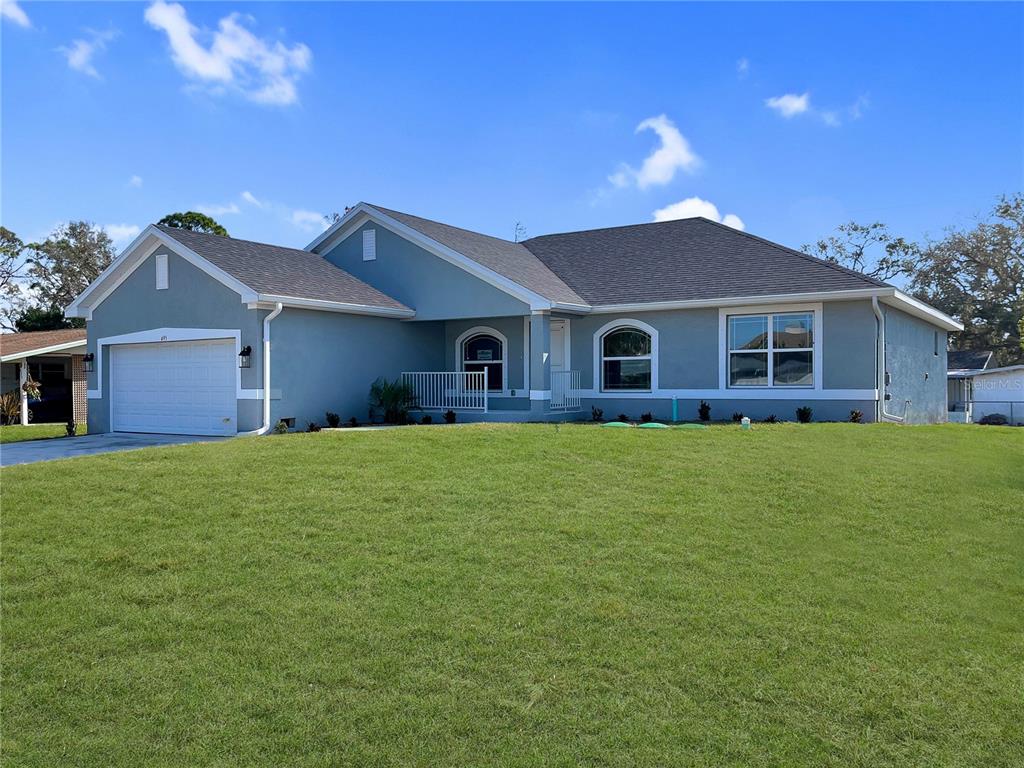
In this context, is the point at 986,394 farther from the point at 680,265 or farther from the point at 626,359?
the point at 626,359


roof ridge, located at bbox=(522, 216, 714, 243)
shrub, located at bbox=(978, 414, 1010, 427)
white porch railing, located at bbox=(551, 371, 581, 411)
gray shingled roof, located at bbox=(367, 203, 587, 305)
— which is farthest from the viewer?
shrub, located at bbox=(978, 414, 1010, 427)

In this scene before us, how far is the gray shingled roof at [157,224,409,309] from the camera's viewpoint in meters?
16.4

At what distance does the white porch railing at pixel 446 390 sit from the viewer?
1884 cm

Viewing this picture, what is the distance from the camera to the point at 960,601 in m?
6.39

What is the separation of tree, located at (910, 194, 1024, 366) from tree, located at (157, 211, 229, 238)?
39.6m

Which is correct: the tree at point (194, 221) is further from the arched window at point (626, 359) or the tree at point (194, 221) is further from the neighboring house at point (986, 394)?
the neighboring house at point (986, 394)

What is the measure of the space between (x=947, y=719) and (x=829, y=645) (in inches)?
37.2

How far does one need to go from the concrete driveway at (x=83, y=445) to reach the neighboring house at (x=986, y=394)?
26.4 m

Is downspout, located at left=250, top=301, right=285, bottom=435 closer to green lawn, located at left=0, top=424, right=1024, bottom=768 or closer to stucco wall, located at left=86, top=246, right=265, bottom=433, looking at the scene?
stucco wall, located at left=86, top=246, right=265, bottom=433

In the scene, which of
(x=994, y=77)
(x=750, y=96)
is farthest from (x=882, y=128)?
(x=750, y=96)

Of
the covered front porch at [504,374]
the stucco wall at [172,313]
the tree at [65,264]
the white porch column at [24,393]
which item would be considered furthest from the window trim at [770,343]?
the tree at [65,264]

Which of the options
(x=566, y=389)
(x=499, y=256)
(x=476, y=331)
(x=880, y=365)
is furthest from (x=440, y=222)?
(x=880, y=365)

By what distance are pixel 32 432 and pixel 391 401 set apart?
11480 millimetres

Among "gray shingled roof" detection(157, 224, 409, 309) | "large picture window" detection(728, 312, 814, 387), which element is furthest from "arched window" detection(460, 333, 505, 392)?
"large picture window" detection(728, 312, 814, 387)
